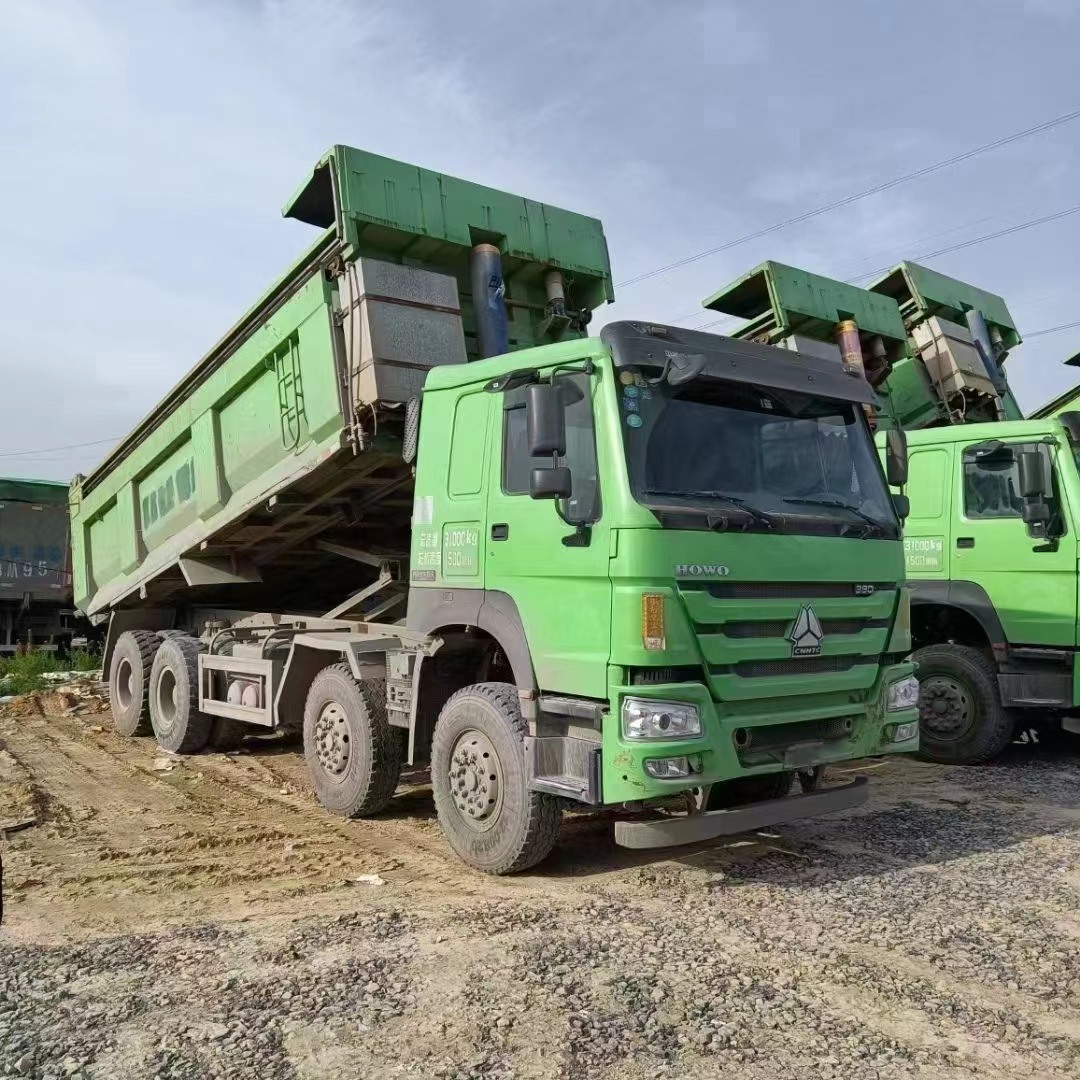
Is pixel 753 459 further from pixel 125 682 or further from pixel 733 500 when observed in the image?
pixel 125 682

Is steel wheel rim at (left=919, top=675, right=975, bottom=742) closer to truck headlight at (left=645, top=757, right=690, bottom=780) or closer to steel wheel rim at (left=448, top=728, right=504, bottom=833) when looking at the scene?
truck headlight at (left=645, top=757, right=690, bottom=780)

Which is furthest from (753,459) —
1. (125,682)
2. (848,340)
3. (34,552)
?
(34,552)

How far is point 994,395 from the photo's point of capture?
9.75m

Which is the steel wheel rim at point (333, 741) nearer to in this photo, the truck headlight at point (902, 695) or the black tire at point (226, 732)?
the black tire at point (226, 732)

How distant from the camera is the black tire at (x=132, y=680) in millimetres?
8688

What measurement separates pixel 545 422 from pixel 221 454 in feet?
13.5

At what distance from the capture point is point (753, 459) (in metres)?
4.55

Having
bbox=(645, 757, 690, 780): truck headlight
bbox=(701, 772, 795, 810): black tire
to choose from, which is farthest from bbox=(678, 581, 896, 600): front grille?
bbox=(701, 772, 795, 810): black tire

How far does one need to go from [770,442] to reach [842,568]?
0.69 meters

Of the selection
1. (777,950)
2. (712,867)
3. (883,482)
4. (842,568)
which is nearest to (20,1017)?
(777,950)

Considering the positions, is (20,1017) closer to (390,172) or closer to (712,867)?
(712,867)

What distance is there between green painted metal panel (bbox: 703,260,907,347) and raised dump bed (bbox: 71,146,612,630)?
8.74 ft

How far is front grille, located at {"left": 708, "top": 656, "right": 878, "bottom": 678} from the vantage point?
4.21 metres

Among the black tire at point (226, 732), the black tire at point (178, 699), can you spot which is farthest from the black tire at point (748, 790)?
the black tire at point (178, 699)
